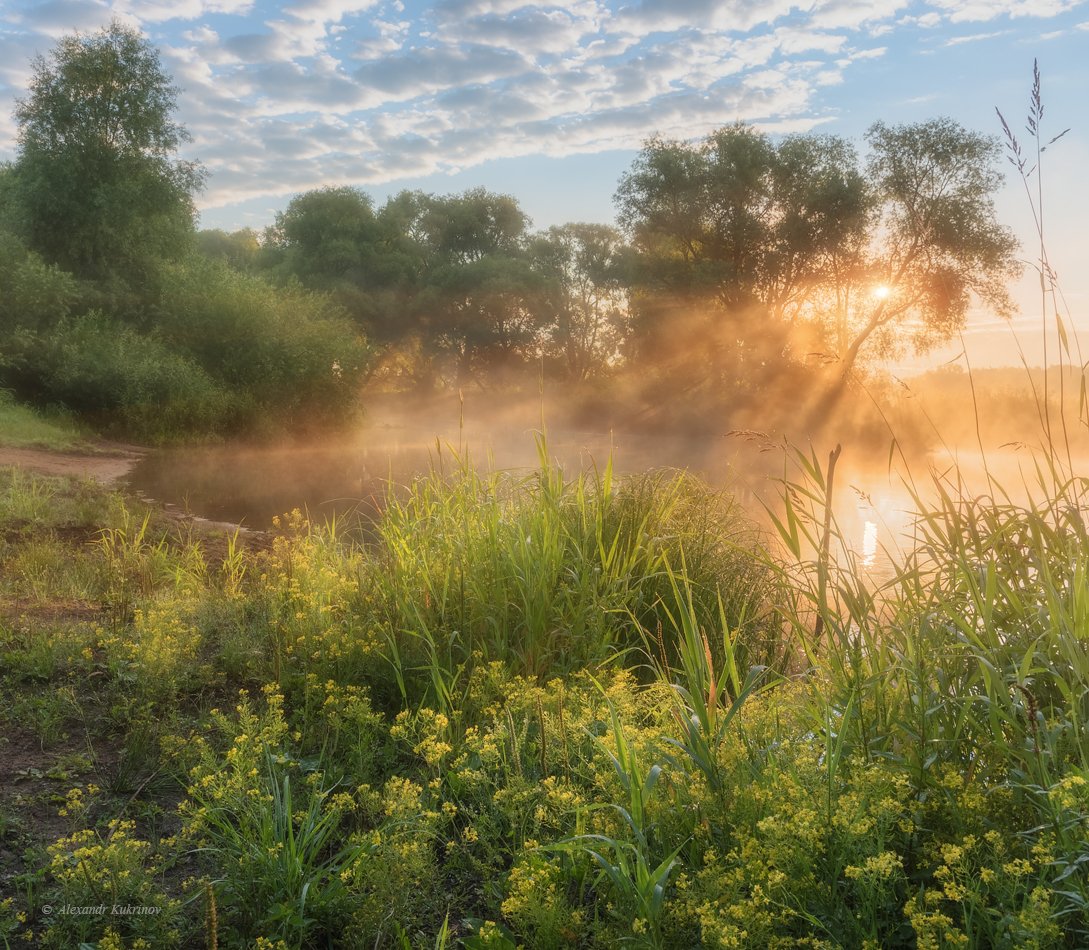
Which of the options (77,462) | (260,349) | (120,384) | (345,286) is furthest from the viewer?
(345,286)

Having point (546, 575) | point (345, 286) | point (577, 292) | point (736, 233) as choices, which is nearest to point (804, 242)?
point (736, 233)

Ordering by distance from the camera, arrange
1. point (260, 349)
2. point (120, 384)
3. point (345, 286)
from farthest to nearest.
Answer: point (345, 286), point (260, 349), point (120, 384)

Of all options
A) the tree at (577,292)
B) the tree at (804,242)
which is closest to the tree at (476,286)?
the tree at (577,292)

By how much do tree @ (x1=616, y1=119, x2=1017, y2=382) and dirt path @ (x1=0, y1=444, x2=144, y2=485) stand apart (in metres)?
18.5

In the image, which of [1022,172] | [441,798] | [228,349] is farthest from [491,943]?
[228,349]

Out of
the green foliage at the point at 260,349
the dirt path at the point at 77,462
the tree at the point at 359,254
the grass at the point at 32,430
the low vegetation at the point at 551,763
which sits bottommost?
the low vegetation at the point at 551,763

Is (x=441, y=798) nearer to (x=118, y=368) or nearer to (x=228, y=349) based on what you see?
(x=118, y=368)

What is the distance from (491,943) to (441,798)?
81cm

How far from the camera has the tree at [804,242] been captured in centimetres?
2600

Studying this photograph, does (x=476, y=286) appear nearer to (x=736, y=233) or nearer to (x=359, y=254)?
(x=359, y=254)

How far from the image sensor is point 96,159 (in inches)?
961

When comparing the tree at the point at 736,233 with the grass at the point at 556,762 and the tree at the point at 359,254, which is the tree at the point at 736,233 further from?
the grass at the point at 556,762

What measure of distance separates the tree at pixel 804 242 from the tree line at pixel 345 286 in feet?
0.22

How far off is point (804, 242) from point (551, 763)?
92.8 feet
